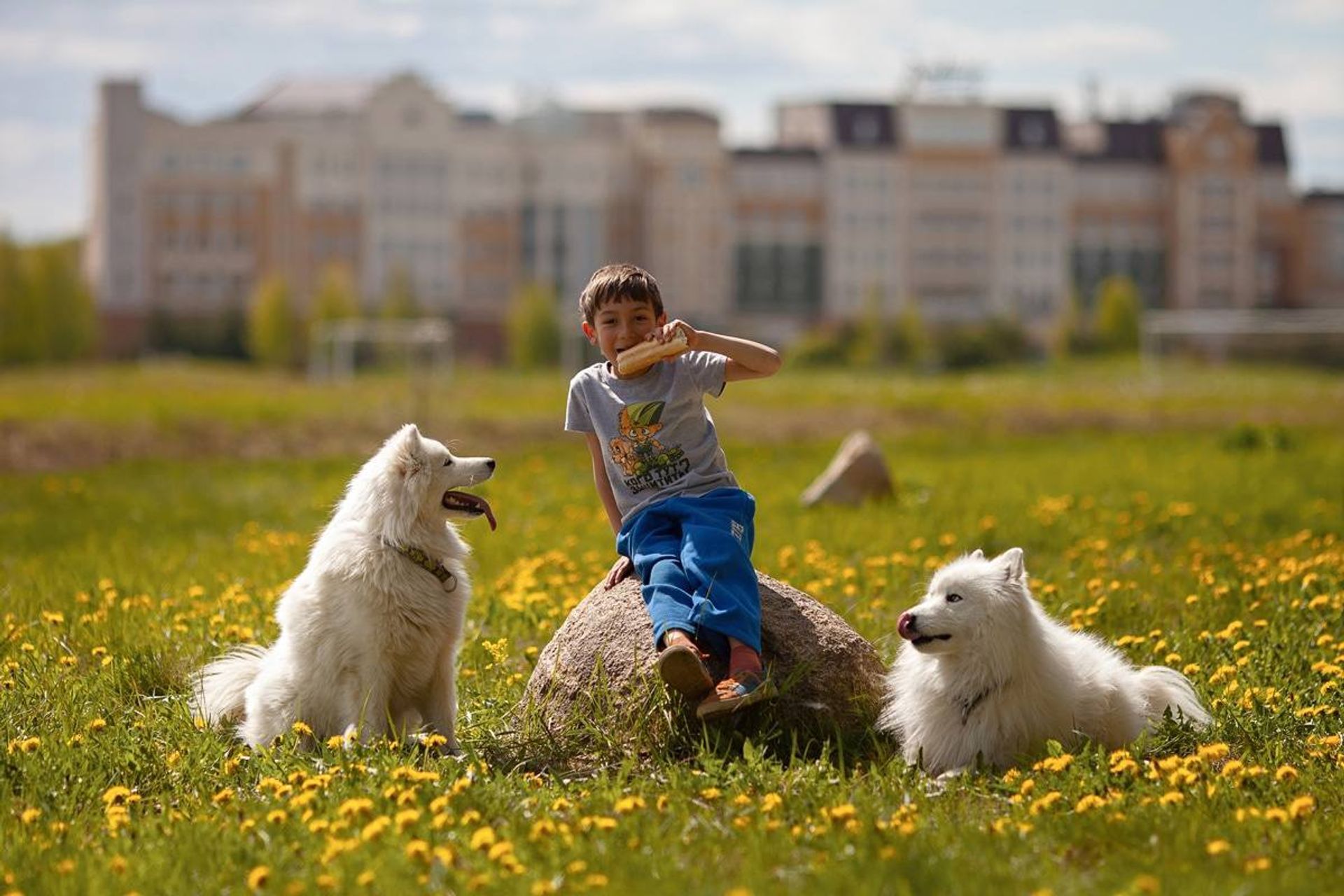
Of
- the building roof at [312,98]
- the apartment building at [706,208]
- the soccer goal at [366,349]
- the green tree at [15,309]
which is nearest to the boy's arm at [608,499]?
the soccer goal at [366,349]

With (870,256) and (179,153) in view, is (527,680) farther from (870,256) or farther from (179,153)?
(870,256)

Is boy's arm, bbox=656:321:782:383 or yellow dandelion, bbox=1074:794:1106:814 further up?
boy's arm, bbox=656:321:782:383

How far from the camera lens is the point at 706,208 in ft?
281

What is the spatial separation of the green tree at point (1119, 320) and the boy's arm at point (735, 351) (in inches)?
3004

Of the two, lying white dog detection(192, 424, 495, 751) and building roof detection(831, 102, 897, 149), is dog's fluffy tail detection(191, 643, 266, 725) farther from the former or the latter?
building roof detection(831, 102, 897, 149)

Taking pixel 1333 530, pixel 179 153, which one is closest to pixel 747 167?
pixel 179 153

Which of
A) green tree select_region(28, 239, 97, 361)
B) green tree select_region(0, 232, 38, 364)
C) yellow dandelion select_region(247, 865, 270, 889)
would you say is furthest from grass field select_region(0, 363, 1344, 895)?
green tree select_region(28, 239, 97, 361)

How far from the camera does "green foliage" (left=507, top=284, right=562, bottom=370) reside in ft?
242

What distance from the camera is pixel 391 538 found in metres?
5.45

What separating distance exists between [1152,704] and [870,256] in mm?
85683

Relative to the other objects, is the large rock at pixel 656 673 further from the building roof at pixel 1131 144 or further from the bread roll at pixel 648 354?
the building roof at pixel 1131 144

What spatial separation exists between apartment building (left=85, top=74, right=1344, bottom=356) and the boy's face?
74.8m

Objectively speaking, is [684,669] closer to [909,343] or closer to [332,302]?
[332,302]

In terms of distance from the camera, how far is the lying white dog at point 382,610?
5.38m
